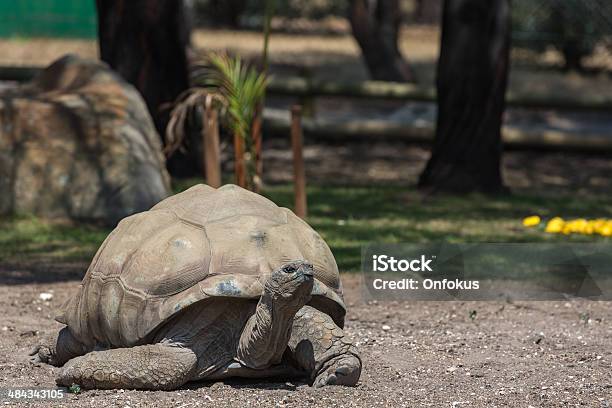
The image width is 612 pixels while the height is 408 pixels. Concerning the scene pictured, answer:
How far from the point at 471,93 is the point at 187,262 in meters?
6.30

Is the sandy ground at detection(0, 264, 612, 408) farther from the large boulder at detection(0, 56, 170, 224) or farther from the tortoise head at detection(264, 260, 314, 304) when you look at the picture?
the large boulder at detection(0, 56, 170, 224)

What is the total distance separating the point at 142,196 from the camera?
351 inches

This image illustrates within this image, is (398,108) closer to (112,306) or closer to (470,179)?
(470,179)

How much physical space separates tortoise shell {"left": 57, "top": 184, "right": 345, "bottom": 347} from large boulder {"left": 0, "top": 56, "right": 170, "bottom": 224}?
3635 mm

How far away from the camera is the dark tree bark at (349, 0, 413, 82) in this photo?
17156 mm

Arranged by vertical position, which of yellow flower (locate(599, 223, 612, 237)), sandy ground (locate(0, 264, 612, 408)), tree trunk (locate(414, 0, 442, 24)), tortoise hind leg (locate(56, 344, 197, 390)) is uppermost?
tortoise hind leg (locate(56, 344, 197, 390))

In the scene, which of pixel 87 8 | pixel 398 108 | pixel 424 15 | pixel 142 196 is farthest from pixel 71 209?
pixel 424 15

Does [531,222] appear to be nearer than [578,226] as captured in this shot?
No

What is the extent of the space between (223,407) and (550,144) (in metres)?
9.60

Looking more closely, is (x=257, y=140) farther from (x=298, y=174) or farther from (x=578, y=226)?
(x=578, y=226)

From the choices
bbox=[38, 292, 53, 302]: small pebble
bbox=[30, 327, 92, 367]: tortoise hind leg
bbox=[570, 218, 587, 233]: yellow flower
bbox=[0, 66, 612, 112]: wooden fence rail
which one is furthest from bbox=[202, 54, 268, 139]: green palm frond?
bbox=[0, 66, 612, 112]: wooden fence rail

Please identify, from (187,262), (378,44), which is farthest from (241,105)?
(378,44)

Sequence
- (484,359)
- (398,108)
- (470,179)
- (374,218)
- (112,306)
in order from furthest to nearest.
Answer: (398,108)
(470,179)
(374,218)
(484,359)
(112,306)

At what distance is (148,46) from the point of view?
11.0 meters
